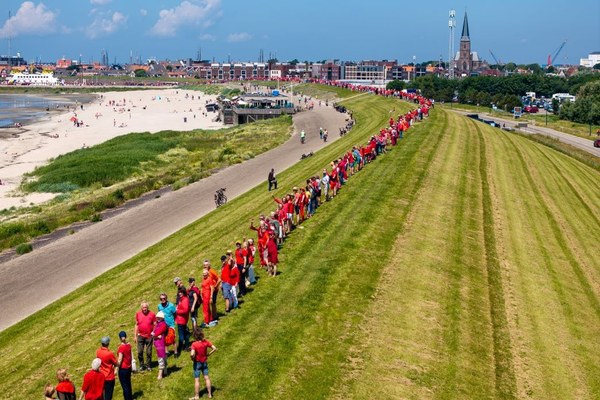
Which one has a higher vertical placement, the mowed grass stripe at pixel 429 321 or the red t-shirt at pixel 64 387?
the red t-shirt at pixel 64 387

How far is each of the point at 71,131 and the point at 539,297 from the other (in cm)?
9055

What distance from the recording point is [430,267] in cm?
2306

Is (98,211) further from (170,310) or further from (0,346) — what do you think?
(170,310)

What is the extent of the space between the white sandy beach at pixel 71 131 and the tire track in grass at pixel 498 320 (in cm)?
3129

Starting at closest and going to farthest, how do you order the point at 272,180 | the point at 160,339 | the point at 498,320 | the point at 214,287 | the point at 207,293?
the point at 160,339 → the point at 207,293 → the point at 214,287 → the point at 498,320 → the point at 272,180

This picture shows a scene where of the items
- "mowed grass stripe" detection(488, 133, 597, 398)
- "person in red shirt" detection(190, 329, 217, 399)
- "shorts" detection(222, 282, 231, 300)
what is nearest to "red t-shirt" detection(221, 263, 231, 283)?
"shorts" detection(222, 282, 231, 300)

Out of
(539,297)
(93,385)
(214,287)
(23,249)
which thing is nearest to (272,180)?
(23,249)

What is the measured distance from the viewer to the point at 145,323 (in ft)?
48.6

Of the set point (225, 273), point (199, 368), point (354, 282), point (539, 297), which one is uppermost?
point (225, 273)

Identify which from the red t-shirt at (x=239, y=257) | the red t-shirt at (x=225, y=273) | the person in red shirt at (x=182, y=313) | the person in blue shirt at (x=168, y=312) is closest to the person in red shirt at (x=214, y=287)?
the red t-shirt at (x=225, y=273)

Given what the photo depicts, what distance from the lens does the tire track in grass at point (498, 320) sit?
1578cm

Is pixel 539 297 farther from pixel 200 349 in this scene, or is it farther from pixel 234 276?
pixel 200 349

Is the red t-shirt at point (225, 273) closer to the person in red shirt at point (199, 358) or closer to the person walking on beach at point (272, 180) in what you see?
the person in red shirt at point (199, 358)

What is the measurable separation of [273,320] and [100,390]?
19.7 feet
